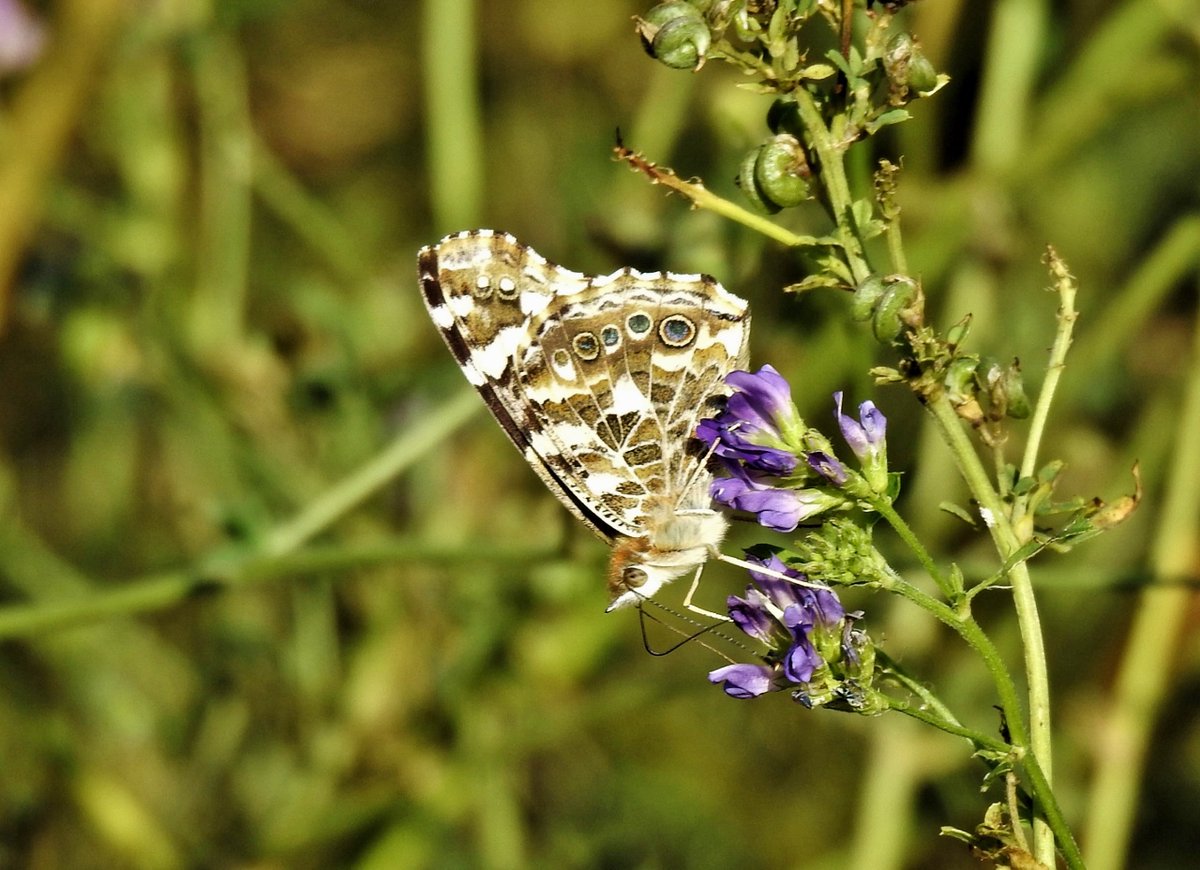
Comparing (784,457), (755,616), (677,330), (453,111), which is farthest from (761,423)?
(453,111)

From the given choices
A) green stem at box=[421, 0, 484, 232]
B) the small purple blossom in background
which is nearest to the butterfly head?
green stem at box=[421, 0, 484, 232]

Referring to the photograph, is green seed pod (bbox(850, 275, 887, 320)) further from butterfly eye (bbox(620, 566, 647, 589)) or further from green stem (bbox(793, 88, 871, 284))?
butterfly eye (bbox(620, 566, 647, 589))

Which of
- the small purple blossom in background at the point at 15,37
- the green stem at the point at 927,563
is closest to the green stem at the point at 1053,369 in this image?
the green stem at the point at 927,563

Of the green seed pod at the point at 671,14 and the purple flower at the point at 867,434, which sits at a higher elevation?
the green seed pod at the point at 671,14

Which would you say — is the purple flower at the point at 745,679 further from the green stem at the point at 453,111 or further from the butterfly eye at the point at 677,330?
the green stem at the point at 453,111

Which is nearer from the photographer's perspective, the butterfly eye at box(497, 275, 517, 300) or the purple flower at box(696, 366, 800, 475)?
the purple flower at box(696, 366, 800, 475)

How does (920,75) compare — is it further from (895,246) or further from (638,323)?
(638,323)

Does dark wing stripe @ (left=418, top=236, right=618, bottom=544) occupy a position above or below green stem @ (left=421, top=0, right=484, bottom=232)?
below

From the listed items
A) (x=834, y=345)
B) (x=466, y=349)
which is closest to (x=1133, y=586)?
(x=834, y=345)
